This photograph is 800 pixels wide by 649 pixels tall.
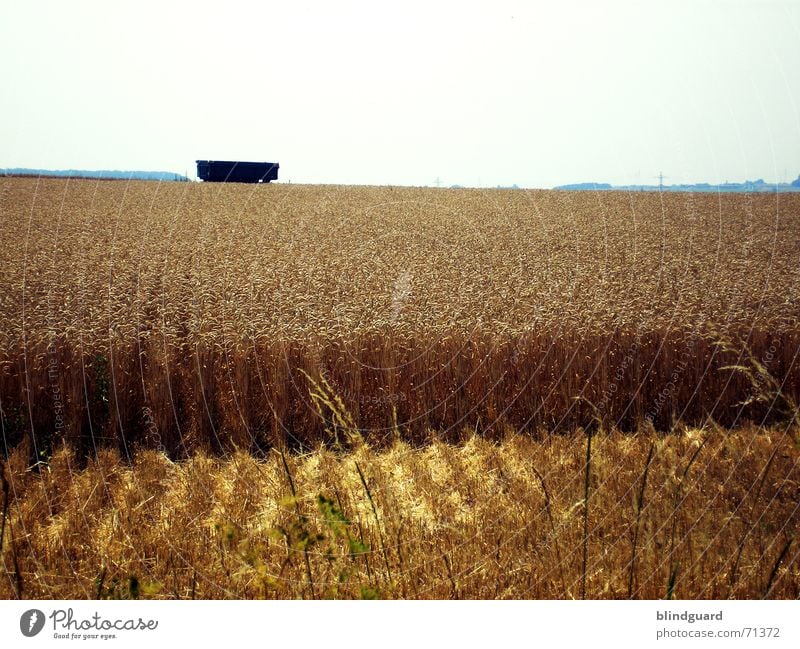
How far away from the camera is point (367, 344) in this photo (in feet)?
23.5

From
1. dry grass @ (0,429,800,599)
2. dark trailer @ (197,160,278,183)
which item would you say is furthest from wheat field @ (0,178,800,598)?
dark trailer @ (197,160,278,183)

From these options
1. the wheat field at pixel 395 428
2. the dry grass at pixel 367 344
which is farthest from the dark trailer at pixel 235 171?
the wheat field at pixel 395 428

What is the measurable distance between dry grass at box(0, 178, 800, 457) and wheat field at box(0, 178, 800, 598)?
37 mm

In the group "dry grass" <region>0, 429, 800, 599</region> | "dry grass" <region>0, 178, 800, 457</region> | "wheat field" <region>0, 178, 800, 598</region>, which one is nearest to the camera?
"dry grass" <region>0, 429, 800, 599</region>

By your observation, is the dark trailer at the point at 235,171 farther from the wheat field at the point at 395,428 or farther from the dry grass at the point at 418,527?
the dry grass at the point at 418,527

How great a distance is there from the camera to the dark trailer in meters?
51.2

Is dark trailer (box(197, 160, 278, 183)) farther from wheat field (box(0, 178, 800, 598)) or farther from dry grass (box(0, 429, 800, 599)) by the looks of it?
dry grass (box(0, 429, 800, 599))

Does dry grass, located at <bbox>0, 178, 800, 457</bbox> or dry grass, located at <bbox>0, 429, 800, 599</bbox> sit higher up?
dry grass, located at <bbox>0, 178, 800, 457</bbox>

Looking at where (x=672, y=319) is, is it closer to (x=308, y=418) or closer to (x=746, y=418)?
(x=746, y=418)

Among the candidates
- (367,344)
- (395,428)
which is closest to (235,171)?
(367,344)

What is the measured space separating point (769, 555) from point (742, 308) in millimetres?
6451

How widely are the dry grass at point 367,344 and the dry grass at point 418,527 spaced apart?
2.25ft

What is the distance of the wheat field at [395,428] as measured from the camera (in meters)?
3.53

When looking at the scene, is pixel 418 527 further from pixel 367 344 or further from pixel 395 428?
pixel 367 344
